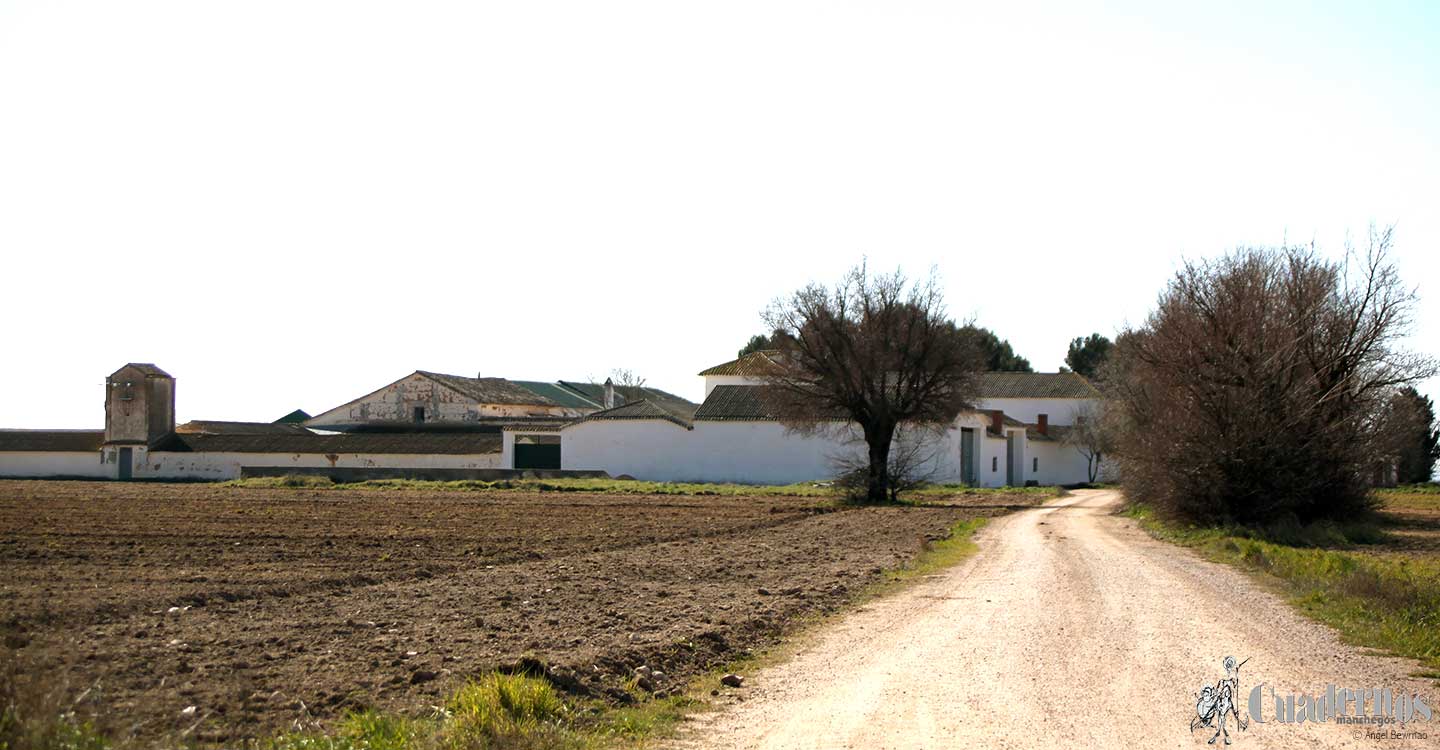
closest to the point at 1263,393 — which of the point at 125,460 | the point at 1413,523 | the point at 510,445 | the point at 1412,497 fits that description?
the point at 1413,523

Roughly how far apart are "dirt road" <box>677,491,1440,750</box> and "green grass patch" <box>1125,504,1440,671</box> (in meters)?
0.49

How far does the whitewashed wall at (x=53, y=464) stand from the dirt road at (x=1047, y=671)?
201 feet

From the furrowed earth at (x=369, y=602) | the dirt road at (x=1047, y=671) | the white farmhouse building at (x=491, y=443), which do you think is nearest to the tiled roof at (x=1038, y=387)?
the white farmhouse building at (x=491, y=443)

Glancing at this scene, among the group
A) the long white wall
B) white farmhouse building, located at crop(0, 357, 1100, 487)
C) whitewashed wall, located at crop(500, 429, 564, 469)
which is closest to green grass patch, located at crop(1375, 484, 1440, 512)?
white farmhouse building, located at crop(0, 357, 1100, 487)

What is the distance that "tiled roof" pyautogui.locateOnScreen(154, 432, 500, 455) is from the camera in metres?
63.1

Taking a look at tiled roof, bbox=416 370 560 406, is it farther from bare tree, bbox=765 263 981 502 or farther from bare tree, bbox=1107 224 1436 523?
bare tree, bbox=1107 224 1436 523

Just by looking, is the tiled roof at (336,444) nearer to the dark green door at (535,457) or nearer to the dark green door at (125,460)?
the dark green door at (125,460)

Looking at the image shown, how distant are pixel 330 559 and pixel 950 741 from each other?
46.3ft

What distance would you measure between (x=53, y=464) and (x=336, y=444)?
16.0 meters

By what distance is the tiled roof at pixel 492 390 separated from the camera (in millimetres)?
78875

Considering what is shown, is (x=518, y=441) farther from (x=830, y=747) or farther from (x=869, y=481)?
(x=830, y=747)

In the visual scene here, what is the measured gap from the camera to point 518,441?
64750 mm

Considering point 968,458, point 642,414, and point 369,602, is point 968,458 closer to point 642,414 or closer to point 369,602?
point 642,414

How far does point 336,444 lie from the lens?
214 ft
